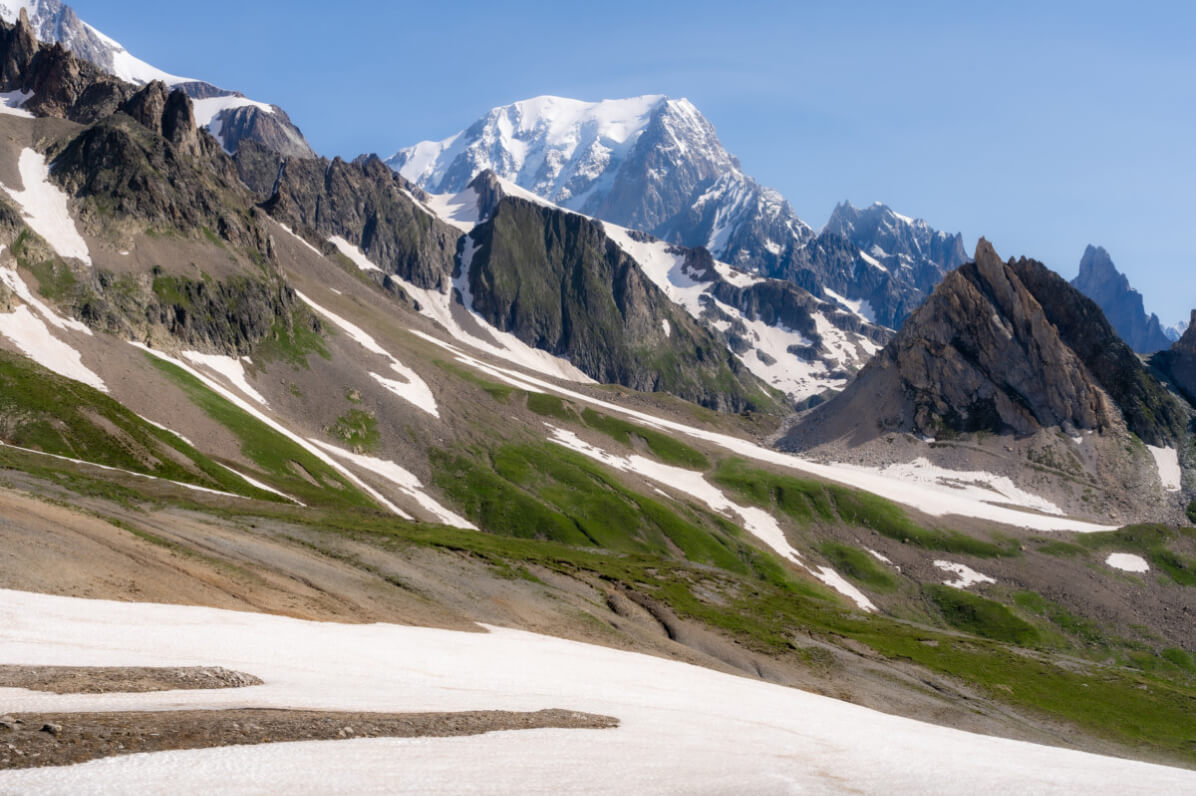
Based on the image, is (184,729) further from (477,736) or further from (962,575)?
(962,575)

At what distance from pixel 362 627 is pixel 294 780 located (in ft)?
112

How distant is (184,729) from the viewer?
16.9m

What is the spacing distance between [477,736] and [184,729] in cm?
677

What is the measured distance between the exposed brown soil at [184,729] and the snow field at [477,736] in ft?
2.56

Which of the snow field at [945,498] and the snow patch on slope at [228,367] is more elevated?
the snow field at [945,498]

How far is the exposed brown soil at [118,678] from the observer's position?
68.8 ft

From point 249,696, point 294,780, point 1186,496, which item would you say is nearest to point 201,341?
point 249,696

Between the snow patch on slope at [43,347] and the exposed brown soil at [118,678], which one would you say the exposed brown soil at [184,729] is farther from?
the snow patch on slope at [43,347]

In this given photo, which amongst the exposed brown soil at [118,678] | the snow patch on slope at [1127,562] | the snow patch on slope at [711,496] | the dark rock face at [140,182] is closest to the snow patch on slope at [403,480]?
the snow patch on slope at [711,496]

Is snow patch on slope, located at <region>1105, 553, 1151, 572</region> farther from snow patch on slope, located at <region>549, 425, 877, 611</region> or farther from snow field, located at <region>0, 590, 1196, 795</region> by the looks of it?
snow field, located at <region>0, 590, 1196, 795</region>

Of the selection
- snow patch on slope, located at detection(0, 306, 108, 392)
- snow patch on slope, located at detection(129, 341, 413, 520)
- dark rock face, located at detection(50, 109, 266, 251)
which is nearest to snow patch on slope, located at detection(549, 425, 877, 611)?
snow patch on slope, located at detection(129, 341, 413, 520)

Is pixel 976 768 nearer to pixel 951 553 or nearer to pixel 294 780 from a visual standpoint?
pixel 294 780

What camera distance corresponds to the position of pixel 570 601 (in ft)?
245

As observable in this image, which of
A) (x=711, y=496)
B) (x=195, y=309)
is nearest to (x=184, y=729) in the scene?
(x=195, y=309)
